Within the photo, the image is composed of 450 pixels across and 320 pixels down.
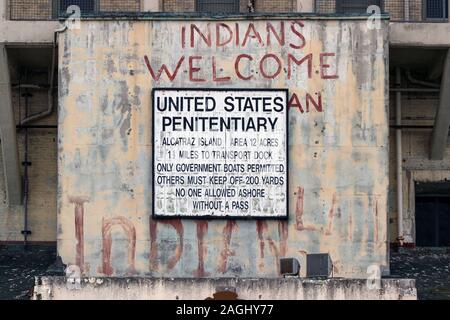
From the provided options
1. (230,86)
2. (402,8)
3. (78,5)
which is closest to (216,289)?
(230,86)

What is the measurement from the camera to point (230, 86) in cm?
2022

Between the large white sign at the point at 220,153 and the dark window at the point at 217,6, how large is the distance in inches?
141

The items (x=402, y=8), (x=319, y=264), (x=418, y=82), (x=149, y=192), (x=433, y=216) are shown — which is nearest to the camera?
(x=319, y=264)

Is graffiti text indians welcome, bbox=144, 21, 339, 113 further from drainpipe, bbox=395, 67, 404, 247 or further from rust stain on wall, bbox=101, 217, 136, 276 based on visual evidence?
drainpipe, bbox=395, 67, 404, 247

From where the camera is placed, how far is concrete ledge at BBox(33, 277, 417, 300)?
1485cm

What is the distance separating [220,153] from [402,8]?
269 inches

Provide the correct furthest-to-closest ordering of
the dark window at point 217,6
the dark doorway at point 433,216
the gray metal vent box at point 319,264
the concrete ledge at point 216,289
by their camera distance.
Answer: the dark doorway at point 433,216
the dark window at point 217,6
the gray metal vent box at point 319,264
the concrete ledge at point 216,289

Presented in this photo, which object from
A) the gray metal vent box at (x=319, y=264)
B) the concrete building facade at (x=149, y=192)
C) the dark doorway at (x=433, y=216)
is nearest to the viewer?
the gray metal vent box at (x=319, y=264)

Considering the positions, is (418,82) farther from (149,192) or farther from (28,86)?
(28,86)

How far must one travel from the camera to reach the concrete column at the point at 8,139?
866 inches

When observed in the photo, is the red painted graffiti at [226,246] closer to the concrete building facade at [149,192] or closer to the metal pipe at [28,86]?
the concrete building facade at [149,192]

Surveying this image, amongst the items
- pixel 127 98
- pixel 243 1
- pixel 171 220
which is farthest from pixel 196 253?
pixel 243 1

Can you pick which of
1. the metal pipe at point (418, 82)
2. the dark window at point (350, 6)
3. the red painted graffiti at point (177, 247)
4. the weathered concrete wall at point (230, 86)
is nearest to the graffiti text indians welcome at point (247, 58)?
the weathered concrete wall at point (230, 86)
